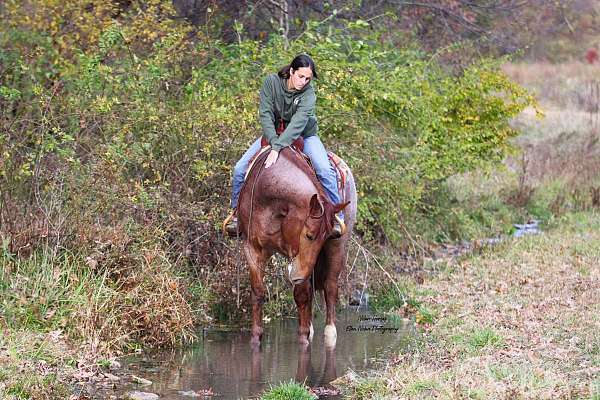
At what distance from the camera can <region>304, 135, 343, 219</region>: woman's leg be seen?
396 inches

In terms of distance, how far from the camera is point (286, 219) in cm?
970

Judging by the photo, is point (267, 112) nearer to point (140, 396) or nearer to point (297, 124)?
point (297, 124)

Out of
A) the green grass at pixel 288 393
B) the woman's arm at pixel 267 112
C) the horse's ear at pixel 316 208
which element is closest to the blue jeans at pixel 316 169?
the woman's arm at pixel 267 112

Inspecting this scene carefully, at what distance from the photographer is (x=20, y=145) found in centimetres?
1082

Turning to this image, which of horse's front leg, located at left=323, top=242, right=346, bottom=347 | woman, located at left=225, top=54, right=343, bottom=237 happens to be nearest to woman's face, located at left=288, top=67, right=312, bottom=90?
woman, located at left=225, top=54, right=343, bottom=237

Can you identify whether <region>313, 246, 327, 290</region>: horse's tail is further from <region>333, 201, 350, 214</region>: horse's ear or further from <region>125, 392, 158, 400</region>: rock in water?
A: <region>125, 392, 158, 400</region>: rock in water

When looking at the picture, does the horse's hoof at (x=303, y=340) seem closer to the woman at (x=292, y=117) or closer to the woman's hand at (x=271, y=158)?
the woman at (x=292, y=117)

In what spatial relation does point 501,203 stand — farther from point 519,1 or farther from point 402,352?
point 402,352

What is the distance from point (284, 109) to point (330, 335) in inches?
92.4

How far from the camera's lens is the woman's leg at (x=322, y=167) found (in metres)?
10.1

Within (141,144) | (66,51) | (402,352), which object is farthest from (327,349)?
(66,51)

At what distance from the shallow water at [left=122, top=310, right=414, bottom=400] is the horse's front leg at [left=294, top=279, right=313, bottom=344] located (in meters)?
0.12

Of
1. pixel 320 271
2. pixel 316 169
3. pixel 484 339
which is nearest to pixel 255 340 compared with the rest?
pixel 320 271

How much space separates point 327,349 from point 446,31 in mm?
11376
